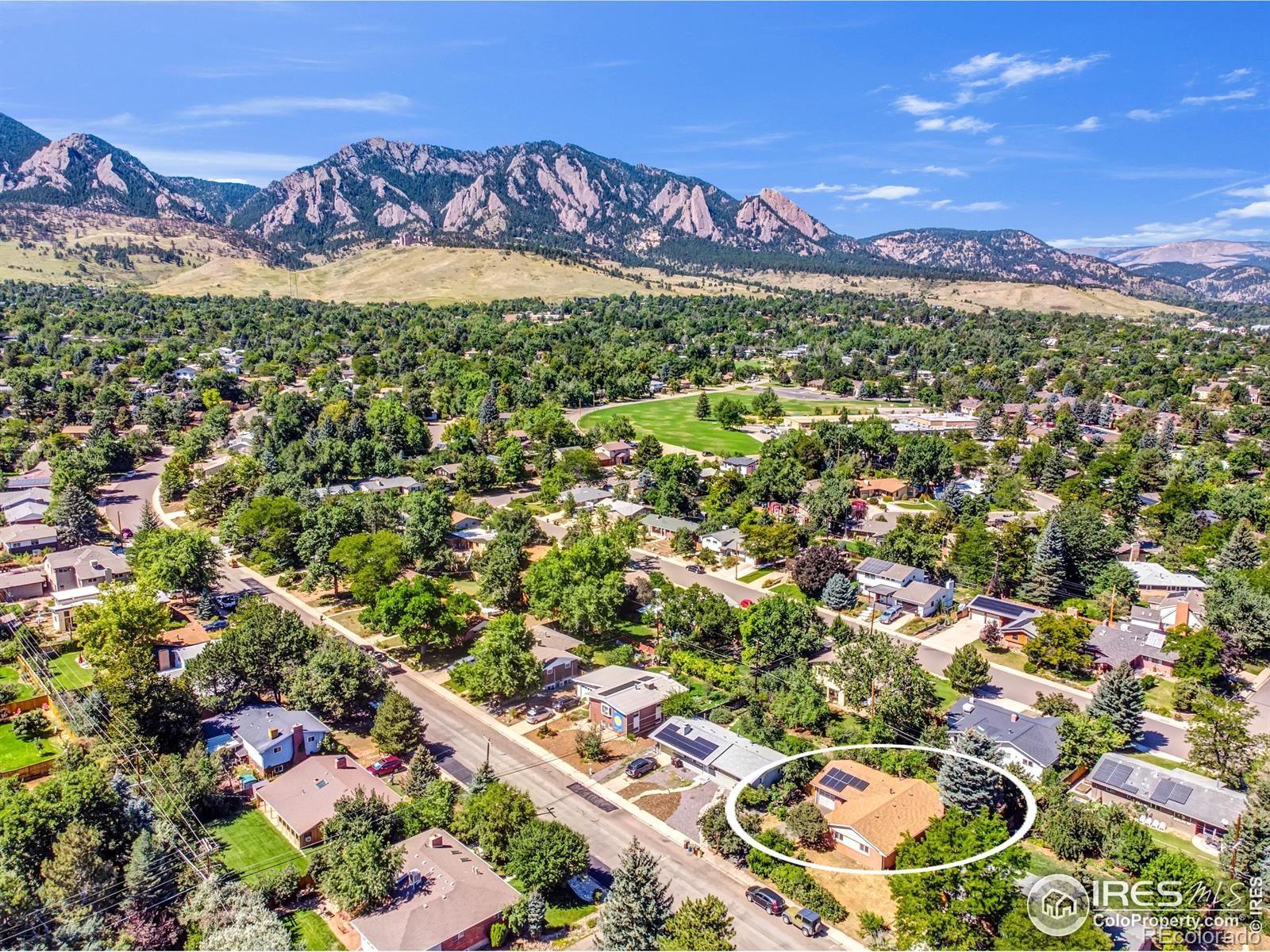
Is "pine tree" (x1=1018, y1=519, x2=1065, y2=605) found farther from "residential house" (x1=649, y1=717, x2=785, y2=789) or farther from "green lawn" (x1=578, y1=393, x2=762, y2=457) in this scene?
"green lawn" (x1=578, y1=393, x2=762, y2=457)

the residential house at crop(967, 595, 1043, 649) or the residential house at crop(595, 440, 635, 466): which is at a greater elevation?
the residential house at crop(595, 440, 635, 466)

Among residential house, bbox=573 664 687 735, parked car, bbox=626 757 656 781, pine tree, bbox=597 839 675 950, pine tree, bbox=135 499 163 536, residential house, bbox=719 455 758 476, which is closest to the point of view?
pine tree, bbox=597 839 675 950

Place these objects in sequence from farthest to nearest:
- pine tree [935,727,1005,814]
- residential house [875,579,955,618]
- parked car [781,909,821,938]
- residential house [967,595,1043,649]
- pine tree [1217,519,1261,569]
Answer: pine tree [1217,519,1261,569], residential house [875,579,955,618], residential house [967,595,1043,649], pine tree [935,727,1005,814], parked car [781,909,821,938]

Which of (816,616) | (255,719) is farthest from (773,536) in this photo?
(255,719)

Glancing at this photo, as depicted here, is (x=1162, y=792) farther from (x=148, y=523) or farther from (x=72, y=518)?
(x=72, y=518)

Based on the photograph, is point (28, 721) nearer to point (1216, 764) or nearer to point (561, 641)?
point (561, 641)

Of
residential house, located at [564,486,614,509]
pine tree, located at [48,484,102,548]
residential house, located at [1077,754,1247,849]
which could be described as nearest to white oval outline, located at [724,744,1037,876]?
residential house, located at [1077,754,1247,849]
